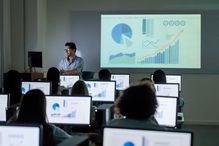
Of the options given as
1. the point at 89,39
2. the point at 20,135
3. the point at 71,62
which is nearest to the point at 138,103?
the point at 20,135

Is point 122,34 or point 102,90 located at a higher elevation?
point 122,34

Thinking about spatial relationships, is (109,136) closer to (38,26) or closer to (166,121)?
(166,121)

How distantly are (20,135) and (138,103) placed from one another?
0.74 metres

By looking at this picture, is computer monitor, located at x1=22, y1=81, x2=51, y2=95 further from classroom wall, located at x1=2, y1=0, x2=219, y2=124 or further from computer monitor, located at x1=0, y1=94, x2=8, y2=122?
classroom wall, located at x1=2, y1=0, x2=219, y2=124

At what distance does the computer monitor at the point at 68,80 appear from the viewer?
319 inches

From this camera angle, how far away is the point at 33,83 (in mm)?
6836

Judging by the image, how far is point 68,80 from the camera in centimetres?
811

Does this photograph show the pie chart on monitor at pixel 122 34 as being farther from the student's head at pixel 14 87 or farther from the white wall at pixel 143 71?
the student's head at pixel 14 87

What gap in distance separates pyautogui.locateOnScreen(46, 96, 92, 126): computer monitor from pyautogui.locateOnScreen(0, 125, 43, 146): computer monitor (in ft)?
7.33

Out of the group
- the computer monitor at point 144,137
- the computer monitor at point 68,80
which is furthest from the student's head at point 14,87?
the computer monitor at point 144,137

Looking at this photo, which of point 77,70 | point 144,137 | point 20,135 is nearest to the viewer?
point 144,137

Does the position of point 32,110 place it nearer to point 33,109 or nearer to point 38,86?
point 33,109

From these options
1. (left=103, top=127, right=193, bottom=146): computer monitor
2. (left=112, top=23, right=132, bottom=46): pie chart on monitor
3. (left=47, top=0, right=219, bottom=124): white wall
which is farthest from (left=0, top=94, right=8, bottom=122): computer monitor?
(left=112, top=23, right=132, bottom=46): pie chart on monitor

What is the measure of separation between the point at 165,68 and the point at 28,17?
10.2ft
